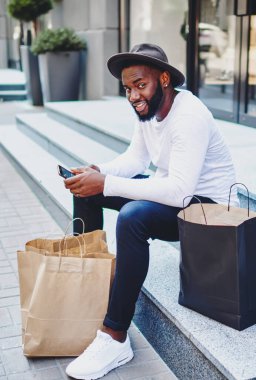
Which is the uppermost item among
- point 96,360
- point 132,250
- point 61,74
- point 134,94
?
point 134,94

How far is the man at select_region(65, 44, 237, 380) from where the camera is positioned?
2.65 meters

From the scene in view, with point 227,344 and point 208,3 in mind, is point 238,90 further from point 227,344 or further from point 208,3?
point 227,344

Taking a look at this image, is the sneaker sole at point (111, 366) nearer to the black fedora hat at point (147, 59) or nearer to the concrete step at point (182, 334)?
the concrete step at point (182, 334)

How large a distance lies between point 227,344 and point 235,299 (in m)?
0.19

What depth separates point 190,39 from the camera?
7551 mm

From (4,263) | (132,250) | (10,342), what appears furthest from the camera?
(4,263)

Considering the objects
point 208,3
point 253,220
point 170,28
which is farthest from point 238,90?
point 253,220

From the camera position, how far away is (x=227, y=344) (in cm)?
249

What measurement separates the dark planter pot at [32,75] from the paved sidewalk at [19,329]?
6.72m

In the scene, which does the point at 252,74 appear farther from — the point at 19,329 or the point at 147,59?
the point at 19,329

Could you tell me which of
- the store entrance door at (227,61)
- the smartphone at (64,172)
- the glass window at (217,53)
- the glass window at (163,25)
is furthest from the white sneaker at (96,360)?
the glass window at (163,25)

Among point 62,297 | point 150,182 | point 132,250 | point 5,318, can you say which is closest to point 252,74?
point 150,182

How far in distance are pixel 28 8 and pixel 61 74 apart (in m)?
2.09

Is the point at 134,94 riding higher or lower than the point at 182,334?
higher
